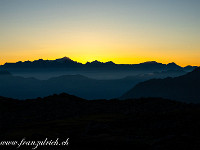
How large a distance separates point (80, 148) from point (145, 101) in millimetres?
92714

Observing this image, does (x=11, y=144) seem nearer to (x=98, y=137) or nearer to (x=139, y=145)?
(x=98, y=137)

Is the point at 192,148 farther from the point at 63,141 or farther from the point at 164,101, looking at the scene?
the point at 164,101

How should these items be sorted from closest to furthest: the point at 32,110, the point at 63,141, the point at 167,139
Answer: the point at 167,139 < the point at 63,141 < the point at 32,110

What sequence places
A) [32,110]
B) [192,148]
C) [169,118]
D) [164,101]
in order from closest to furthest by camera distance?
[192,148], [169,118], [32,110], [164,101]

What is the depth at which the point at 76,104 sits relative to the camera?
130 metres

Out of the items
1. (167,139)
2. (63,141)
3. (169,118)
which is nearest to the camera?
(167,139)

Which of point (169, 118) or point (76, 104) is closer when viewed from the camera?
point (169, 118)

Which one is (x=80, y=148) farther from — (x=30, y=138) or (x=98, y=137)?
(x=30, y=138)

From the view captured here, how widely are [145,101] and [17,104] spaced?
63086mm

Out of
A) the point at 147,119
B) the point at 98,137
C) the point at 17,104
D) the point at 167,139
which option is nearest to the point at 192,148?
the point at 167,139

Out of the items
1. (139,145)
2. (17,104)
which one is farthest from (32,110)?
(139,145)

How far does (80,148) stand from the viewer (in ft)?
123

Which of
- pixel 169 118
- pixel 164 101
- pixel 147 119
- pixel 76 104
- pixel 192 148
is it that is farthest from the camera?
pixel 76 104

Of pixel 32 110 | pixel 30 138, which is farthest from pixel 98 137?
pixel 32 110
